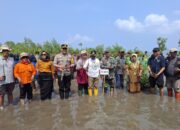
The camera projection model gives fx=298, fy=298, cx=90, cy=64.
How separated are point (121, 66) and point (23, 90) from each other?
497cm

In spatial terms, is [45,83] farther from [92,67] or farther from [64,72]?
[92,67]

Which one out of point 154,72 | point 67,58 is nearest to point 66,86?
point 67,58

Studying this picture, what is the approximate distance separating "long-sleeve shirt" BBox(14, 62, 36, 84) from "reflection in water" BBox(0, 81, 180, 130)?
32.9 inches

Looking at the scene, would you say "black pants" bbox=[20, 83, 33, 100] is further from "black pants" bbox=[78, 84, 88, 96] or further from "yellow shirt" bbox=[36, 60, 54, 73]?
"black pants" bbox=[78, 84, 88, 96]

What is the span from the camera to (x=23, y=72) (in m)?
9.44

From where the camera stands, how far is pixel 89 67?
417 inches

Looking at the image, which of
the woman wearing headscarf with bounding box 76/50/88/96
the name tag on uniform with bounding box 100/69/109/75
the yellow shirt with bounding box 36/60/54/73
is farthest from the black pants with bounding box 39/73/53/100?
the name tag on uniform with bounding box 100/69/109/75

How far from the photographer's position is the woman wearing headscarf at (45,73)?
9.91 metres

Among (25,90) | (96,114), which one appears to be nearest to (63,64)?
(25,90)

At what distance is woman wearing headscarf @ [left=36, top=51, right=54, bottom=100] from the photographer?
32.5ft

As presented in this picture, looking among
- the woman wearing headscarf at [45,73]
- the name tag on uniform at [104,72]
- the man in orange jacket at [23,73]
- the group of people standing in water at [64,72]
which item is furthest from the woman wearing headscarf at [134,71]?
the man in orange jacket at [23,73]

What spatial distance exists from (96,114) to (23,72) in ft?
9.70

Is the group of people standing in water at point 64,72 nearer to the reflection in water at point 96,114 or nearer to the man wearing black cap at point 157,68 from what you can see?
the man wearing black cap at point 157,68

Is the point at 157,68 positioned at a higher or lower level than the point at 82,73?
higher
